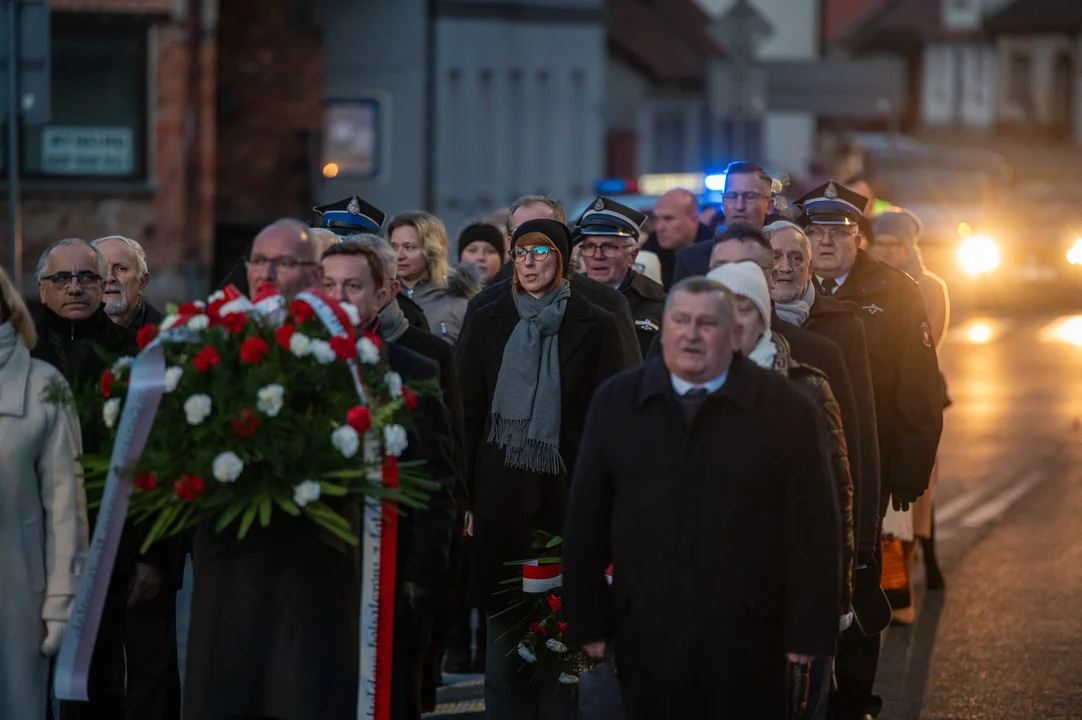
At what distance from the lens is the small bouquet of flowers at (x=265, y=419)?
5.79 metres

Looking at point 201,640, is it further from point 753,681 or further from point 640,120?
point 640,120

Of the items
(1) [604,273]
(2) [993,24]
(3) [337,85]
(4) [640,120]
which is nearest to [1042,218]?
(4) [640,120]

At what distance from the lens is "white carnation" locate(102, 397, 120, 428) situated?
20.0 feet

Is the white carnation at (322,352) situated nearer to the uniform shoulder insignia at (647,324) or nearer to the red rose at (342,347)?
the red rose at (342,347)

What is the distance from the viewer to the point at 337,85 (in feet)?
97.6

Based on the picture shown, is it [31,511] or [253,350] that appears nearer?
[253,350]

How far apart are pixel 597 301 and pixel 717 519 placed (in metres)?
2.81

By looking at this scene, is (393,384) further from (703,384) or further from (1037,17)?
(1037,17)

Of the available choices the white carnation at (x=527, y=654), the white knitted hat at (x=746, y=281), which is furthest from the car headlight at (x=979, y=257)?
the white knitted hat at (x=746, y=281)

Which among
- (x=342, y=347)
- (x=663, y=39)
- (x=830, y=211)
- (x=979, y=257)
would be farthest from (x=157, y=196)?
(x=663, y=39)

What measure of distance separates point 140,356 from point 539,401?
240cm

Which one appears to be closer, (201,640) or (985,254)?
(201,640)

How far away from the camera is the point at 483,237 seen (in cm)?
1161

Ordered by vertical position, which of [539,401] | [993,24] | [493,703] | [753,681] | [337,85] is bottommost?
[493,703]
